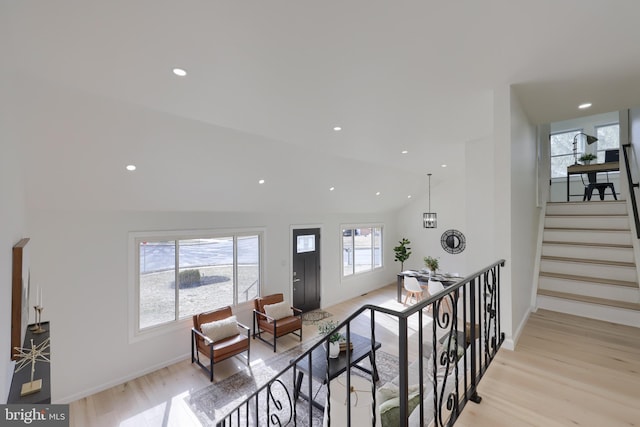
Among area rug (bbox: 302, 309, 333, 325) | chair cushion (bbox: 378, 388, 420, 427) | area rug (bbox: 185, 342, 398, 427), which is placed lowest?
area rug (bbox: 185, 342, 398, 427)

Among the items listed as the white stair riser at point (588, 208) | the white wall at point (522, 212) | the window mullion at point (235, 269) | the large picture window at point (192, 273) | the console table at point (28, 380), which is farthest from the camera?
the window mullion at point (235, 269)

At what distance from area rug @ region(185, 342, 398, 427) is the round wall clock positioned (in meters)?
4.52

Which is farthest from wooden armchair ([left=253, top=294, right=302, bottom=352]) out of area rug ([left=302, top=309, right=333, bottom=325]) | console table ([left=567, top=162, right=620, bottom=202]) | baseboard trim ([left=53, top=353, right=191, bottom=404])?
console table ([left=567, top=162, right=620, bottom=202])

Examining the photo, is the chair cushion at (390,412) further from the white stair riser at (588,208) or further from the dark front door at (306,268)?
the dark front door at (306,268)

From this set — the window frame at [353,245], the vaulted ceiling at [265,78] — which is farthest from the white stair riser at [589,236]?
the window frame at [353,245]

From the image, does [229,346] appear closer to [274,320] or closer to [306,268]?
[274,320]

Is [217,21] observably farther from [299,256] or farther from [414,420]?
[299,256]

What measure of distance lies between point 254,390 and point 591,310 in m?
4.56

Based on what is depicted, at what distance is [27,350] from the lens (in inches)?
93.3

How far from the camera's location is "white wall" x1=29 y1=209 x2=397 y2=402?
392cm

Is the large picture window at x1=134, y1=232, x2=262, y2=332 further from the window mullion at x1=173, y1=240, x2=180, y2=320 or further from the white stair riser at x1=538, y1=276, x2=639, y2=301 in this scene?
the white stair riser at x1=538, y1=276, x2=639, y2=301

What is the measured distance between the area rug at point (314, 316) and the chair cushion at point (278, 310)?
2.88ft

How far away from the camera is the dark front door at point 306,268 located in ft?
23.4

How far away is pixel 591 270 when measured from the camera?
10.6ft
